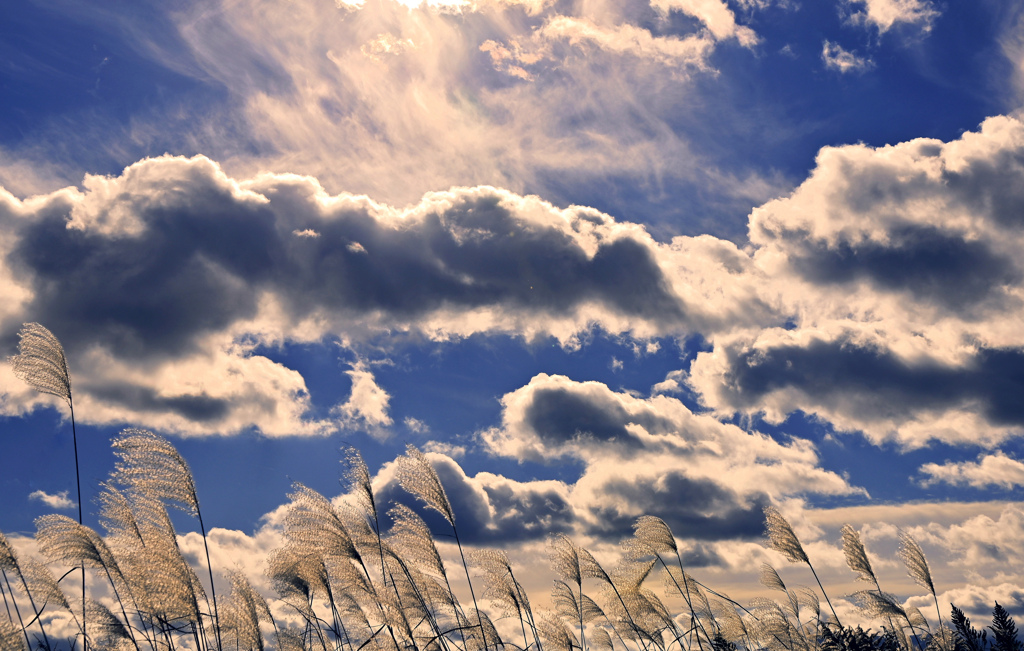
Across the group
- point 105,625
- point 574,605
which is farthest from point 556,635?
point 105,625

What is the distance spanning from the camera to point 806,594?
11.1 metres

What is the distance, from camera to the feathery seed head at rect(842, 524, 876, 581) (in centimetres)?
949

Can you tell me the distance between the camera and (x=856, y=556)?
9.58 m

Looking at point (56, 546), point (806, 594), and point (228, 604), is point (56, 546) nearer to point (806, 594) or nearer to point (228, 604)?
point (228, 604)

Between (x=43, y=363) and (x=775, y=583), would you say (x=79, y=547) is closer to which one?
(x=43, y=363)

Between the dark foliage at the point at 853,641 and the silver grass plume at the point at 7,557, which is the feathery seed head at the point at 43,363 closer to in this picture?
the silver grass plume at the point at 7,557

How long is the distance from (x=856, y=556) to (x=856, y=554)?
34 mm

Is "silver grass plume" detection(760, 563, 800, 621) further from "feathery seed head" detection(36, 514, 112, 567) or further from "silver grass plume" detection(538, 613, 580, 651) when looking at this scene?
"feathery seed head" detection(36, 514, 112, 567)

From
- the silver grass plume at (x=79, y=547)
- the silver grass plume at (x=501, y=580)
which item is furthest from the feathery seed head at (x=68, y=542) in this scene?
the silver grass plume at (x=501, y=580)

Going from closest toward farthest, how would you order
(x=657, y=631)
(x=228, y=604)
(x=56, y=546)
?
(x=56, y=546), (x=228, y=604), (x=657, y=631)

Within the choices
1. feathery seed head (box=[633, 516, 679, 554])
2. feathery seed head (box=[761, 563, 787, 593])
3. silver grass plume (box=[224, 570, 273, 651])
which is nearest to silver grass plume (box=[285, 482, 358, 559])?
silver grass plume (box=[224, 570, 273, 651])

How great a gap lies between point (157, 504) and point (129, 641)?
2.03 meters

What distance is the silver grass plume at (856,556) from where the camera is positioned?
373 inches

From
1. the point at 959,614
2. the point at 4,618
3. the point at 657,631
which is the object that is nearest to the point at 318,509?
Result: the point at 4,618
